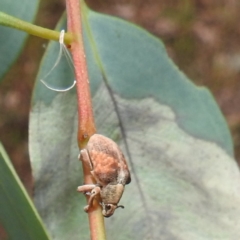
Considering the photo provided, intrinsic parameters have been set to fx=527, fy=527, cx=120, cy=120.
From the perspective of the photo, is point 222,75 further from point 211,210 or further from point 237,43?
point 211,210

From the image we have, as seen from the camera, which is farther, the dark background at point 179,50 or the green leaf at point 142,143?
the dark background at point 179,50

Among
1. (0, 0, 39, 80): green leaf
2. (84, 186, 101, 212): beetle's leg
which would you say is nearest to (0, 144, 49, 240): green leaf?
(84, 186, 101, 212): beetle's leg

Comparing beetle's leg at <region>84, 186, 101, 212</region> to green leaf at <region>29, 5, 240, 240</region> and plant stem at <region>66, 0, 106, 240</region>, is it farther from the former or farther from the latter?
green leaf at <region>29, 5, 240, 240</region>

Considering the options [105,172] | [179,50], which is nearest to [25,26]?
[105,172]

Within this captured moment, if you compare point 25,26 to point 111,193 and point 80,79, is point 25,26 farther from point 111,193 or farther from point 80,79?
point 111,193

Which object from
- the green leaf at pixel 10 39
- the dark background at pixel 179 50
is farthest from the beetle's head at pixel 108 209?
the dark background at pixel 179 50

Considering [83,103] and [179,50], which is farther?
[179,50]

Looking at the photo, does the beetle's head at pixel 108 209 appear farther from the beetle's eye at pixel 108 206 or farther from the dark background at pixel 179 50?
the dark background at pixel 179 50

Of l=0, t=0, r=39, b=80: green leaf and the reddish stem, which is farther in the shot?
l=0, t=0, r=39, b=80: green leaf
